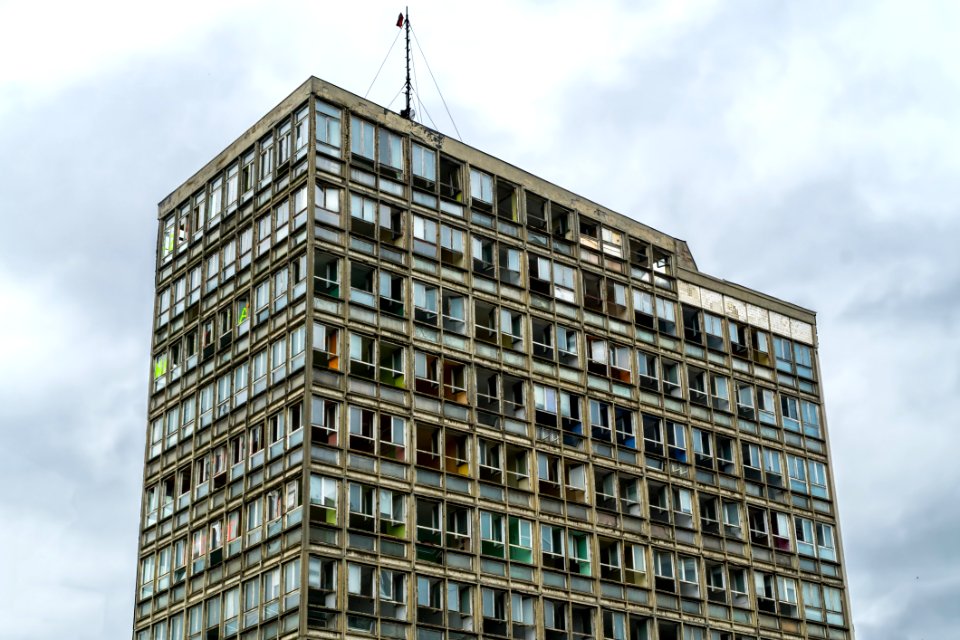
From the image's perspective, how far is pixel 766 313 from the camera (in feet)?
297

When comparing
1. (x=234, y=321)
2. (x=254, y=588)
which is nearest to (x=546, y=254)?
(x=234, y=321)

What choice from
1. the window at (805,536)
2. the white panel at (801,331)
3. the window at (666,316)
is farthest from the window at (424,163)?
the window at (805,536)

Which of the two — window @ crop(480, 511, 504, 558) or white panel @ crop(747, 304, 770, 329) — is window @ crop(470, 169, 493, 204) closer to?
window @ crop(480, 511, 504, 558)

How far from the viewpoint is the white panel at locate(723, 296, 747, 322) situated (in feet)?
291

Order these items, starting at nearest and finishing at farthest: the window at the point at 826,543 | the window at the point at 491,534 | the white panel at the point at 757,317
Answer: the window at the point at 491,534
the window at the point at 826,543
the white panel at the point at 757,317

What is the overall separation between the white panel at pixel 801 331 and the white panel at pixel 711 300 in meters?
5.47

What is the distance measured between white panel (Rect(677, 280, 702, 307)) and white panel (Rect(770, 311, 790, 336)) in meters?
5.51

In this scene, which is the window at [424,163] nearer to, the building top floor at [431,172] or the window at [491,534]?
the building top floor at [431,172]

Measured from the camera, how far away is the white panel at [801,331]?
3605 inches

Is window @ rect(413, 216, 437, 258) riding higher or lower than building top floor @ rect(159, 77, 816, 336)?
lower

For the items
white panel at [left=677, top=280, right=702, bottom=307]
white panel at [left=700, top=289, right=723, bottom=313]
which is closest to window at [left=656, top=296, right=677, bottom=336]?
white panel at [left=677, top=280, right=702, bottom=307]

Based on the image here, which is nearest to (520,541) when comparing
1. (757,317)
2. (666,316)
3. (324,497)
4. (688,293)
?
(324,497)

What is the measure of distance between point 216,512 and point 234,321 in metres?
8.77

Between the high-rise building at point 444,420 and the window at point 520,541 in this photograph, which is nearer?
the high-rise building at point 444,420
